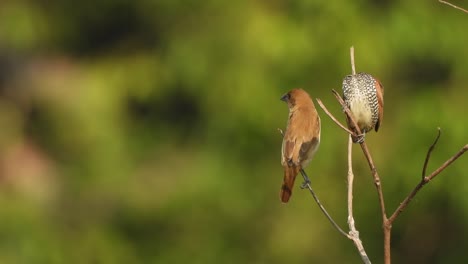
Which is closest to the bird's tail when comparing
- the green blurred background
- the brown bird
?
the brown bird

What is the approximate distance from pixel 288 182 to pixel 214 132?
5.28 metres

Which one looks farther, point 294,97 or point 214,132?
point 214,132

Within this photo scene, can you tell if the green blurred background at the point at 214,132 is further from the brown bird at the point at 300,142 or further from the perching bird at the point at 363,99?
the perching bird at the point at 363,99

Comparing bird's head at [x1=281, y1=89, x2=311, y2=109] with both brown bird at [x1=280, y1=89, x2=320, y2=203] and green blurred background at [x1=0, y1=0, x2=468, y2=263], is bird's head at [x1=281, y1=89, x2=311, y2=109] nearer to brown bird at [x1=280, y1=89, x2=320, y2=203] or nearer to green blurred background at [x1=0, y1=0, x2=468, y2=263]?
brown bird at [x1=280, y1=89, x2=320, y2=203]

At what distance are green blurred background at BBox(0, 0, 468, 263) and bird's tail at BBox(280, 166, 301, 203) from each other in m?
4.41

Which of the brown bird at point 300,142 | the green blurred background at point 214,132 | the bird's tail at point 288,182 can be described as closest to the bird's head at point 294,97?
the brown bird at point 300,142

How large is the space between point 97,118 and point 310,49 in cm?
174

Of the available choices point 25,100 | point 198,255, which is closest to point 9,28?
point 25,100

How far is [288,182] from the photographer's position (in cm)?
309

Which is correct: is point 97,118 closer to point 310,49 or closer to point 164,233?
point 164,233

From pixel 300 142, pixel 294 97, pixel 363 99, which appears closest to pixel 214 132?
pixel 294 97

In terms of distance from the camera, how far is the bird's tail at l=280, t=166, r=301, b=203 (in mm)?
3020

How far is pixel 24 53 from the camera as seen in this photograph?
9547 millimetres

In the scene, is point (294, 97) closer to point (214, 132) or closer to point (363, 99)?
point (363, 99)
